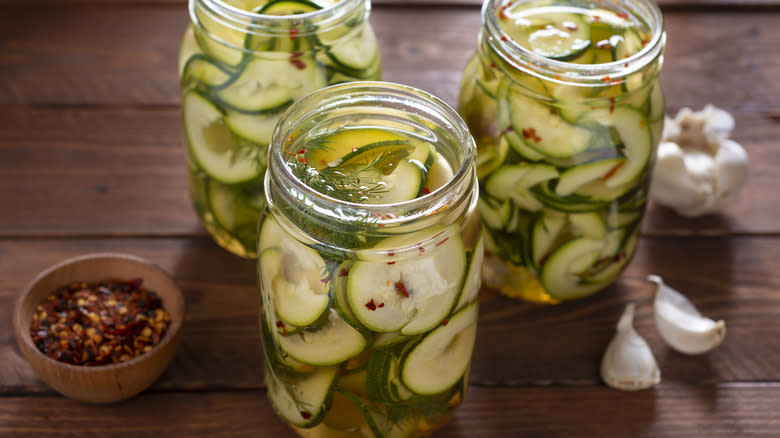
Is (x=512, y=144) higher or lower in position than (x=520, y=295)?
higher

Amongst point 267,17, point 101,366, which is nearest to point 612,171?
point 267,17

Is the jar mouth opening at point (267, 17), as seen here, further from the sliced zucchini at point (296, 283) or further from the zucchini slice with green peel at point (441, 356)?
the zucchini slice with green peel at point (441, 356)

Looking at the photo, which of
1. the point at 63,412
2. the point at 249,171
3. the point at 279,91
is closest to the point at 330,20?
the point at 279,91

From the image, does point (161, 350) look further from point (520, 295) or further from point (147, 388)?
point (520, 295)

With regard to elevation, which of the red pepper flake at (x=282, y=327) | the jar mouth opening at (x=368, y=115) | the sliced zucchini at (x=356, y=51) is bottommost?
the red pepper flake at (x=282, y=327)

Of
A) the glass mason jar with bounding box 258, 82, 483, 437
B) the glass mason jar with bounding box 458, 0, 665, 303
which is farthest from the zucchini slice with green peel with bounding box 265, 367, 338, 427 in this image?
the glass mason jar with bounding box 458, 0, 665, 303

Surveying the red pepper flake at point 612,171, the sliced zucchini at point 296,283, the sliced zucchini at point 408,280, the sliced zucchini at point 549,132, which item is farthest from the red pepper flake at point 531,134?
the sliced zucchini at point 296,283
